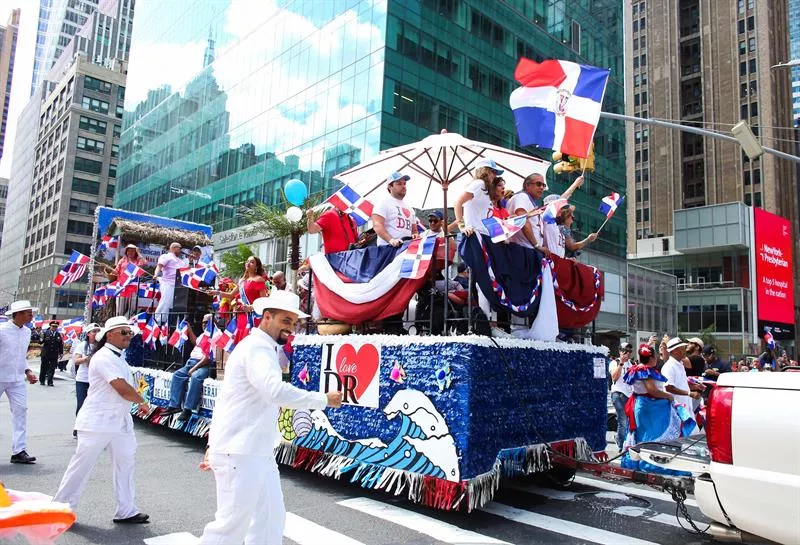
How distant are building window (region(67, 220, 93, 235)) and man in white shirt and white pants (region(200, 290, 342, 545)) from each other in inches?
4035

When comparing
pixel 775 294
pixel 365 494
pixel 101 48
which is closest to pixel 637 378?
pixel 365 494

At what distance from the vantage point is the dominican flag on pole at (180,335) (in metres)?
9.71

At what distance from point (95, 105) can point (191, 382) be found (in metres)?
106

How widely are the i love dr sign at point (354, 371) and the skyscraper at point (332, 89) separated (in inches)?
1087

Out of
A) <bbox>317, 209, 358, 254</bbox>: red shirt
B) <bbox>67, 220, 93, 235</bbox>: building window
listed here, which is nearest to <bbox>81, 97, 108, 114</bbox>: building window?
<bbox>67, 220, 93, 235</bbox>: building window

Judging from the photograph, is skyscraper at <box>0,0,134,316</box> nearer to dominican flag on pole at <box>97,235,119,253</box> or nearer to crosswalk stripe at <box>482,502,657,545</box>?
dominican flag on pole at <box>97,235,119,253</box>

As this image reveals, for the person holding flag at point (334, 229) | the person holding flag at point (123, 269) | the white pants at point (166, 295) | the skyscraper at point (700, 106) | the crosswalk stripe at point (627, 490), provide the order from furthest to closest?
the skyscraper at point (700, 106)
the person holding flag at point (123, 269)
the white pants at point (166, 295)
the person holding flag at point (334, 229)
the crosswalk stripe at point (627, 490)

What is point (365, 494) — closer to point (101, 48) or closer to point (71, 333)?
point (71, 333)

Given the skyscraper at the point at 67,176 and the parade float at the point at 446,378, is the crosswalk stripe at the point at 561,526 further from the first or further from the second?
the skyscraper at the point at 67,176

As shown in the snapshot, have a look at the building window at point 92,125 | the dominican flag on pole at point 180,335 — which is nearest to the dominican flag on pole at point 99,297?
the dominican flag on pole at point 180,335

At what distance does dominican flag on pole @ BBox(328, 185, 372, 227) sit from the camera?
26.6 ft

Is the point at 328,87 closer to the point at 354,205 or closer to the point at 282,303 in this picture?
the point at 354,205

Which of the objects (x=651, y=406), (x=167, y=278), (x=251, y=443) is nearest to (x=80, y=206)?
(x=167, y=278)

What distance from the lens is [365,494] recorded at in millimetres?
6523
